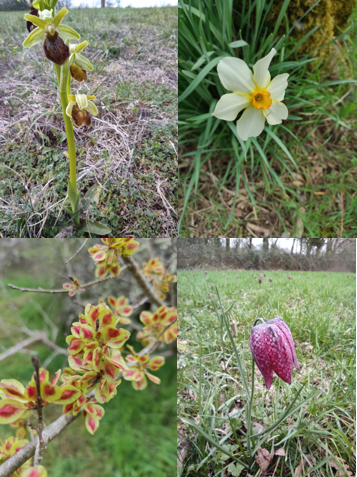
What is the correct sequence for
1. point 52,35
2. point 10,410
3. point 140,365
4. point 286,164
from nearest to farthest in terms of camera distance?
point 10,410 → point 52,35 → point 140,365 → point 286,164

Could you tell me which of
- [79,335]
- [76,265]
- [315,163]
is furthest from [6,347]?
[315,163]

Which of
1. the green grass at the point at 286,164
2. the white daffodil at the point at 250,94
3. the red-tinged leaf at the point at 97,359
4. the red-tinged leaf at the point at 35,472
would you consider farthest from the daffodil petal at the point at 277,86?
the red-tinged leaf at the point at 35,472

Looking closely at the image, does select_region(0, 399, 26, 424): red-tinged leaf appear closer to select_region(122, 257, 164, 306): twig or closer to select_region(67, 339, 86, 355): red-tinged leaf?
select_region(67, 339, 86, 355): red-tinged leaf

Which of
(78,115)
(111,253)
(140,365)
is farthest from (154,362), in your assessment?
(78,115)

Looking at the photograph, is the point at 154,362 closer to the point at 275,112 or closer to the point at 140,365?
the point at 140,365

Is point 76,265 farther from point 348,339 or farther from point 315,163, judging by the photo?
point 315,163

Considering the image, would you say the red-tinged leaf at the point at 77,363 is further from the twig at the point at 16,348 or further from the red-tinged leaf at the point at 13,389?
the twig at the point at 16,348
